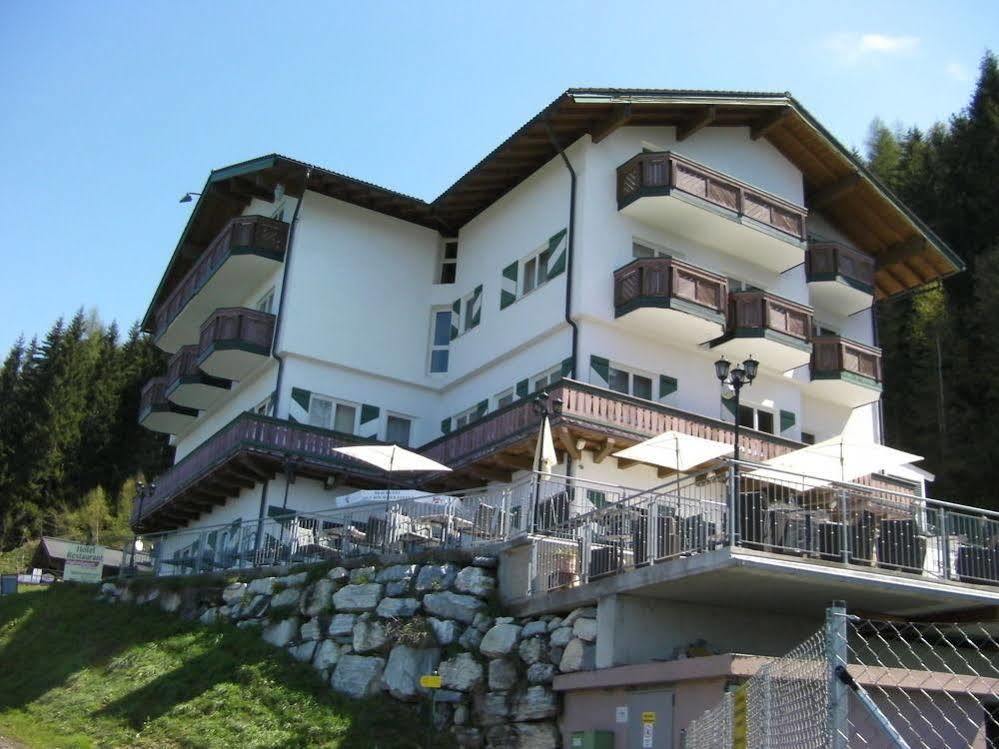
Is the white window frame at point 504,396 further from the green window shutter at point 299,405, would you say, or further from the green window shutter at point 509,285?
the green window shutter at point 299,405

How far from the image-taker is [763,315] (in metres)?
28.2

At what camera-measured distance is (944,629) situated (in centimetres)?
1716

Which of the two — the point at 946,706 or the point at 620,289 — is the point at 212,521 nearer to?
the point at 620,289

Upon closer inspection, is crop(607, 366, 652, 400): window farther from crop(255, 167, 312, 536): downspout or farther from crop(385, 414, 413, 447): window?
crop(255, 167, 312, 536): downspout

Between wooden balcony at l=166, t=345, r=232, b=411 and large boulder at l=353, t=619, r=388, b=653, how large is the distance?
54.7 feet

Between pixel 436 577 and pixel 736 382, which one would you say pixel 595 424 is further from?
pixel 436 577

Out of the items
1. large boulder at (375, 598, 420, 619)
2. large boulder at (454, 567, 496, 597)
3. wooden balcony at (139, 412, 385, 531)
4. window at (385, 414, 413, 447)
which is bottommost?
large boulder at (375, 598, 420, 619)

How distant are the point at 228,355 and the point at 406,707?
16.3 meters

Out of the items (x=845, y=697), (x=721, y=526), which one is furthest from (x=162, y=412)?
(x=845, y=697)

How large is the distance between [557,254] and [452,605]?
39.1 feet

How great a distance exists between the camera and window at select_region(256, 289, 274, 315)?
32.6 metres

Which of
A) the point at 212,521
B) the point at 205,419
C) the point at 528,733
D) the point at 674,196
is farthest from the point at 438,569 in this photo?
the point at 205,419

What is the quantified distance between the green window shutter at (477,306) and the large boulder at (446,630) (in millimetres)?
14101

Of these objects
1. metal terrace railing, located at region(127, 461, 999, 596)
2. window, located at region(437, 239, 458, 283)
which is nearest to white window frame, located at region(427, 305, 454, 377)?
window, located at region(437, 239, 458, 283)
